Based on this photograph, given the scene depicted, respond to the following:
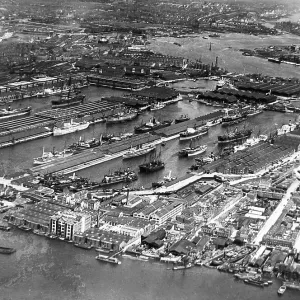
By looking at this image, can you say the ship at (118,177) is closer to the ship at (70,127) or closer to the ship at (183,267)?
the ship at (70,127)

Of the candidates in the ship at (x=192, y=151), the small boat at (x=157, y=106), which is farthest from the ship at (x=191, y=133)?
the small boat at (x=157, y=106)

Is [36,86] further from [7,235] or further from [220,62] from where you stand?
[7,235]

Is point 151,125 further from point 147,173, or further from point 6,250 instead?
point 6,250

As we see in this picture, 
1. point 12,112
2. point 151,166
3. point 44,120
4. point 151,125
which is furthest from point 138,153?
point 12,112

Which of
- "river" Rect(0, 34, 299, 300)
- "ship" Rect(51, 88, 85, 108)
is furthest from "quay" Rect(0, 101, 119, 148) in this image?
"river" Rect(0, 34, 299, 300)

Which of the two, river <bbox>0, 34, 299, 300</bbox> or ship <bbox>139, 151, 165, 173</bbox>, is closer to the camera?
river <bbox>0, 34, 299, 300</bbox>

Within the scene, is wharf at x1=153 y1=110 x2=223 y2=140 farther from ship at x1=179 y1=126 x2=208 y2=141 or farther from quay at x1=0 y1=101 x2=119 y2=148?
quay at x1=0 y1=101 x2=119 y2=148
